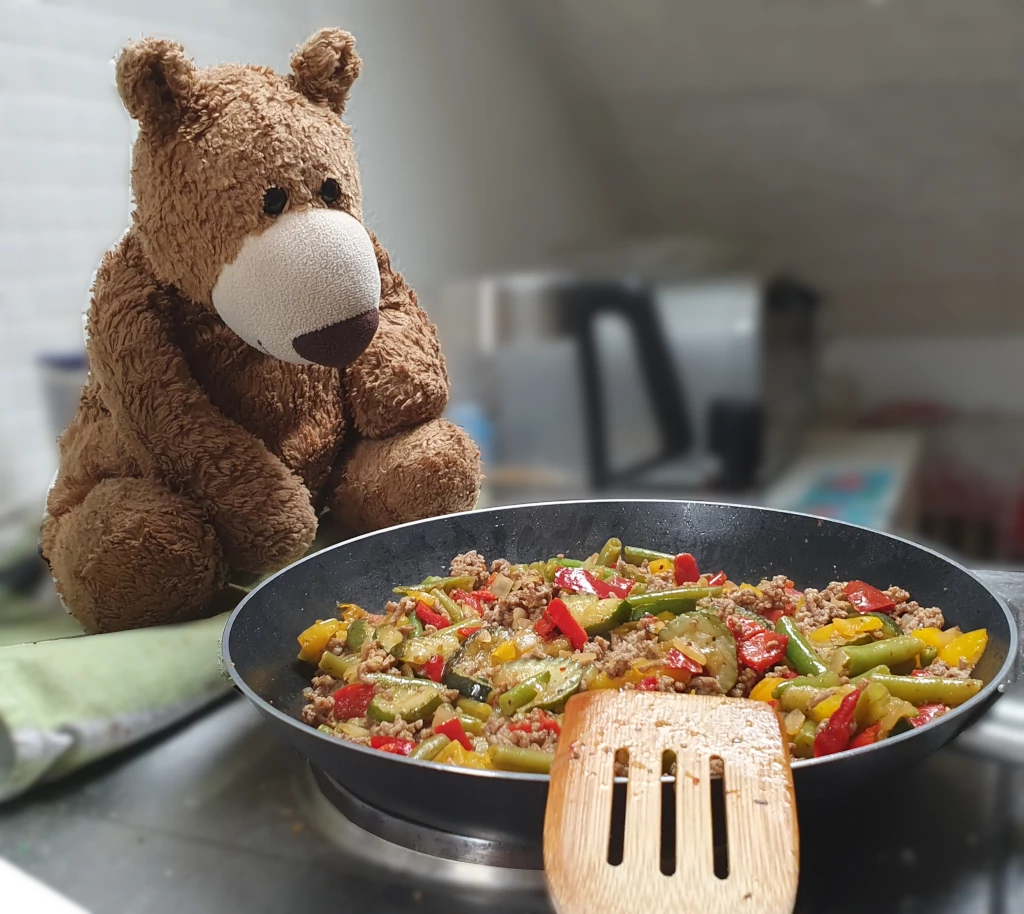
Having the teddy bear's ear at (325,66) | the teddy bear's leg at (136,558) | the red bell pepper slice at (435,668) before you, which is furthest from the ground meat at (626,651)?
the teddy bear's ear at (325,66)

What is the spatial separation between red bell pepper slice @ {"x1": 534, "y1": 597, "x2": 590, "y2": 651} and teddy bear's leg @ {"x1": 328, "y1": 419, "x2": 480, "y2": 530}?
194 millimetres

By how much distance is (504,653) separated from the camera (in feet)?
2.11

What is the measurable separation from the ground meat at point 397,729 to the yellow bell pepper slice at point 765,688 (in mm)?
207

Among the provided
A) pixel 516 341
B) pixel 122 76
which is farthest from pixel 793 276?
pixel 122 76

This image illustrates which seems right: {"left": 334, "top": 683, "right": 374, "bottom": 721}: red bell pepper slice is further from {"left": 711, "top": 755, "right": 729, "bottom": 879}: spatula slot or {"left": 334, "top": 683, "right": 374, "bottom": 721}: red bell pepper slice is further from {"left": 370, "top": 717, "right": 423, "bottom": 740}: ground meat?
{"left": 711, "top": 755, "right": 729, "bottom": 879}: spatula slot

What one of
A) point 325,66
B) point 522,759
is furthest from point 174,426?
point 522,759

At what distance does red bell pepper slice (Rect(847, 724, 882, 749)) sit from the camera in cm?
51

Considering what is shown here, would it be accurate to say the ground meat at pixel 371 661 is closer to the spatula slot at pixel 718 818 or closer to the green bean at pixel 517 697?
the green bean at pixel 517 697

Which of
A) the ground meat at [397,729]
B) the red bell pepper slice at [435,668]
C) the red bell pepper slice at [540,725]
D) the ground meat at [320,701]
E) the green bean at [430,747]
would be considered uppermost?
the red bell pepper slice at [540,725]

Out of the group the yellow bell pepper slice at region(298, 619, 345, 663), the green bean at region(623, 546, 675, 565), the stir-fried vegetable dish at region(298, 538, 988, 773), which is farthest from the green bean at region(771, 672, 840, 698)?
the yellow bell pepper slice at region(298, 619, 345, 663)

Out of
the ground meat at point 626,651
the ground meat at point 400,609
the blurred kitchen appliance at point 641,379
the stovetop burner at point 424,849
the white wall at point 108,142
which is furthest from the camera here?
the blurred kitchen appliance at point 641,379

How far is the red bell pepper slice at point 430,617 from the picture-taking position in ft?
2.27

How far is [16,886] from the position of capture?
0.51 m

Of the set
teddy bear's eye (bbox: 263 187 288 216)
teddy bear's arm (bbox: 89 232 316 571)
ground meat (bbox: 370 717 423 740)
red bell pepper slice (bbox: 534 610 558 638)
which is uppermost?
teddy bear's eye (bbox: 263 187 288 216)
